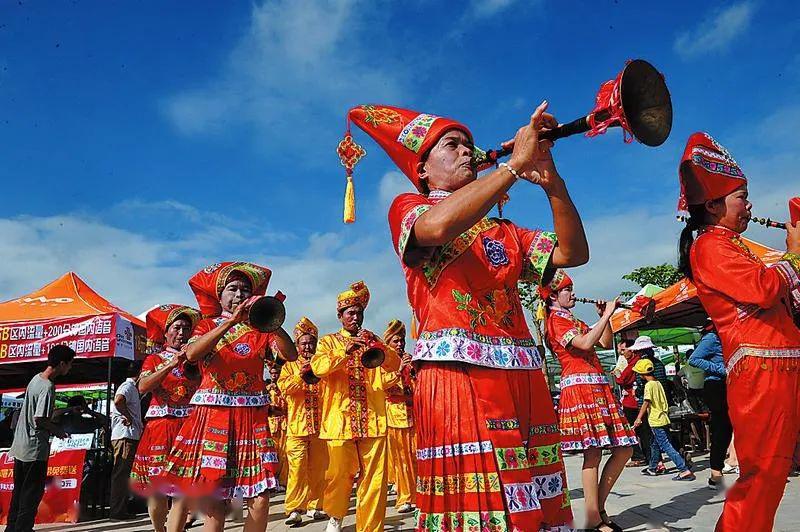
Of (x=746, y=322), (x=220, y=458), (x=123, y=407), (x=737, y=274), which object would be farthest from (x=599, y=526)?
(x=123, y=407)

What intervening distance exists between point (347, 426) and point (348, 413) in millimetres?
141

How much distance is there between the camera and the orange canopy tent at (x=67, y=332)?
33.9ft

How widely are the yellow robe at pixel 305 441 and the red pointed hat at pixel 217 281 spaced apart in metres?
3.85

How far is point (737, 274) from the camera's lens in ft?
11.0

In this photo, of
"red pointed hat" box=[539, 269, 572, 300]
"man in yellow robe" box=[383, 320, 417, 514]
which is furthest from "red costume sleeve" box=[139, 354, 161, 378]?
"red pointed hat" box=[539, 269, 572, 300]

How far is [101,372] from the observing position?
14000 mm

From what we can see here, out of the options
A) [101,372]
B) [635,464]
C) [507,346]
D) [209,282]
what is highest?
[101,372]

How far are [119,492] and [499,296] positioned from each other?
8.96m

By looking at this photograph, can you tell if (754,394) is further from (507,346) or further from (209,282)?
(209,282)

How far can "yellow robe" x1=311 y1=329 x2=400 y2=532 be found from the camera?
6559mm

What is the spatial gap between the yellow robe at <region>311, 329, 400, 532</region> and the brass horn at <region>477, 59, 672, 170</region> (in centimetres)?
470

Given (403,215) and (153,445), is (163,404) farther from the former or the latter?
(403,215)

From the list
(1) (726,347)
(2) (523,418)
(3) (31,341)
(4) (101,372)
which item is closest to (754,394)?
(1) (726,347)

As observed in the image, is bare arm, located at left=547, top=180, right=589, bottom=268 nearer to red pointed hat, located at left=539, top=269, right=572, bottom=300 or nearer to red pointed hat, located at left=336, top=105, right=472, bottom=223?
red pointed hat, located at left=336, top=105, right=472, bottom=223
